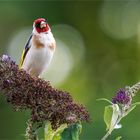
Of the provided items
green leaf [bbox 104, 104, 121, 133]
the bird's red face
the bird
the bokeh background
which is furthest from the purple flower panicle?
the bokeh background

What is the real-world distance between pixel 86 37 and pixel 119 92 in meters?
9.05

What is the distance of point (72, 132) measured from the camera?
2.89 meters

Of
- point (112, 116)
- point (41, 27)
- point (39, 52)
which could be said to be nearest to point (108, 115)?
point (112, 116)

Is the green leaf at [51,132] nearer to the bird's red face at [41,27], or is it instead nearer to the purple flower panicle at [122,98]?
the purple flower panicle at [122,98]

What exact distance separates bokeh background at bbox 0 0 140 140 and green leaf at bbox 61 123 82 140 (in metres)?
6.45

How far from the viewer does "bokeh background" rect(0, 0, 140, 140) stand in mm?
10305

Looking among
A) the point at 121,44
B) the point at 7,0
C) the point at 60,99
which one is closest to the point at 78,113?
the point at 60,99

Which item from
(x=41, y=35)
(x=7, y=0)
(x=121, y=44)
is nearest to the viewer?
(x=41, y=35)

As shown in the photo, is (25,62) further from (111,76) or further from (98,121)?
(111,76)

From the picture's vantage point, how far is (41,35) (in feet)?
15.3

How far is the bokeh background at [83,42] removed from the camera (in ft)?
33.8

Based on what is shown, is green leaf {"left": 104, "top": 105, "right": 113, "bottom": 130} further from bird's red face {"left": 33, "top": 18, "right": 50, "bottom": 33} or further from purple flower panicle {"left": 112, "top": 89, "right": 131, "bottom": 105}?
bird's red face {"left": 33, "top": 18, "right": 50, "bottom": 33}

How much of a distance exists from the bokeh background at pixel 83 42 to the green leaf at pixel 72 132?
21.2 feet

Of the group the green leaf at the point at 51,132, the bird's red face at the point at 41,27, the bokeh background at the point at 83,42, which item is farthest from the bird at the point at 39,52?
the bokeh background at the point at 83,42
